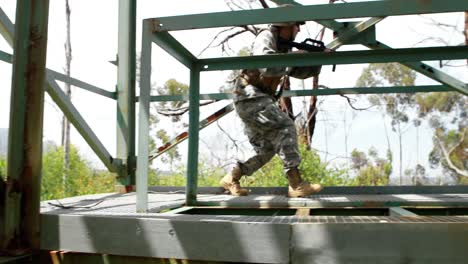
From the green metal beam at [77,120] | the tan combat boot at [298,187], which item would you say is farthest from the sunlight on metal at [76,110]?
the tan combat boot at [298,187]

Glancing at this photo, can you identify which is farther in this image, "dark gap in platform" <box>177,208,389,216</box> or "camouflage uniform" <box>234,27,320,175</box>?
"camouflage uniform" <box>234,27,320,175</box>

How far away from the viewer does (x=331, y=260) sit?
158 cm

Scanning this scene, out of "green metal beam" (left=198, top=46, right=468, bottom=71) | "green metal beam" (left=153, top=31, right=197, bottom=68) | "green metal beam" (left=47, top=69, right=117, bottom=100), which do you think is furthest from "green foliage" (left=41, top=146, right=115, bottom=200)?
"green metal beam" (left=198, top=46, right=468, bottom=71)

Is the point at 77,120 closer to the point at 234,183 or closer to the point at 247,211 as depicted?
the point at 234,183

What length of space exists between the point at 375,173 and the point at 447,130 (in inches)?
185

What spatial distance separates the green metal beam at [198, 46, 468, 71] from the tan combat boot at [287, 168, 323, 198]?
1.12 metres

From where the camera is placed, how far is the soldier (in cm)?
337

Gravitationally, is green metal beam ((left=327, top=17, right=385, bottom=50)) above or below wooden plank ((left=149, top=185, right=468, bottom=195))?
above

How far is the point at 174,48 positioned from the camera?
8.94 feet

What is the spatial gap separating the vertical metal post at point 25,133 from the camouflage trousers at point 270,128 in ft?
6.59

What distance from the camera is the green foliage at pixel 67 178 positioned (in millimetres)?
12020

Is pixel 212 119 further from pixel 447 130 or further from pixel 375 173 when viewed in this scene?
pixel 447 130

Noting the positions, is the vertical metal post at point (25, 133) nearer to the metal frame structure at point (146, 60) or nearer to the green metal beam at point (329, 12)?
the metal frame structure at point (146, 60)

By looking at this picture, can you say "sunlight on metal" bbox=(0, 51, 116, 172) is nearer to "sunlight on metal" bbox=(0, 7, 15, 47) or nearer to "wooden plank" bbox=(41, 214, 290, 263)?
"sunlight on metal" bbox=(0, 7, 15, 47)
